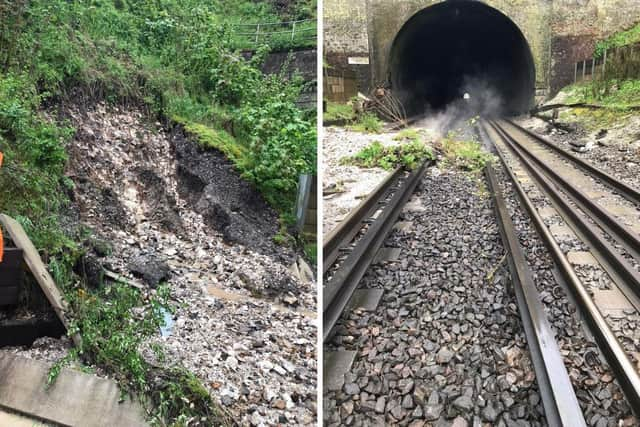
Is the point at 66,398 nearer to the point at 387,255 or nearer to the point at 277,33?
the point at 387,255

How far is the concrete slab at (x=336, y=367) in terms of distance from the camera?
187 cm

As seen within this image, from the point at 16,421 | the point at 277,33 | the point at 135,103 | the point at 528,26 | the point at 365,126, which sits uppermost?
the point at 528,26

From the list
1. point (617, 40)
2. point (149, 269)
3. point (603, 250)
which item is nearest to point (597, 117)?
point (617, 40)

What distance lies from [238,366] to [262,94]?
2.73m

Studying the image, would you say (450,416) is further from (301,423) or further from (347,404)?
(301,423)

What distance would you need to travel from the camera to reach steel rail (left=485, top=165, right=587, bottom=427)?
5.18ft

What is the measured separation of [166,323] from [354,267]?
1124mm

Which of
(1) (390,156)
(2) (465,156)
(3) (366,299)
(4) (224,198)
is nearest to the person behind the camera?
(3) (366,299)

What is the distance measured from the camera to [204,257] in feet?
11.5

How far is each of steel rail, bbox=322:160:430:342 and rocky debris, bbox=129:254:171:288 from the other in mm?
1135

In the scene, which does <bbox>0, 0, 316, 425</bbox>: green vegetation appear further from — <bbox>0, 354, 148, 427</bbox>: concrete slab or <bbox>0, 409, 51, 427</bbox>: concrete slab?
<bbox>0, 409, 51, 427</bbox>: concrete slab

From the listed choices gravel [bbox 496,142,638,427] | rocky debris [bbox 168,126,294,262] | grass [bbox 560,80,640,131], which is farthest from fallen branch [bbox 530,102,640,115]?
rocky debris [bbox 168,126,294,262]

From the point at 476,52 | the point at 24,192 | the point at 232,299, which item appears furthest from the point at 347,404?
the point at 476,52

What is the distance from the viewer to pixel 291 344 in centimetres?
304
